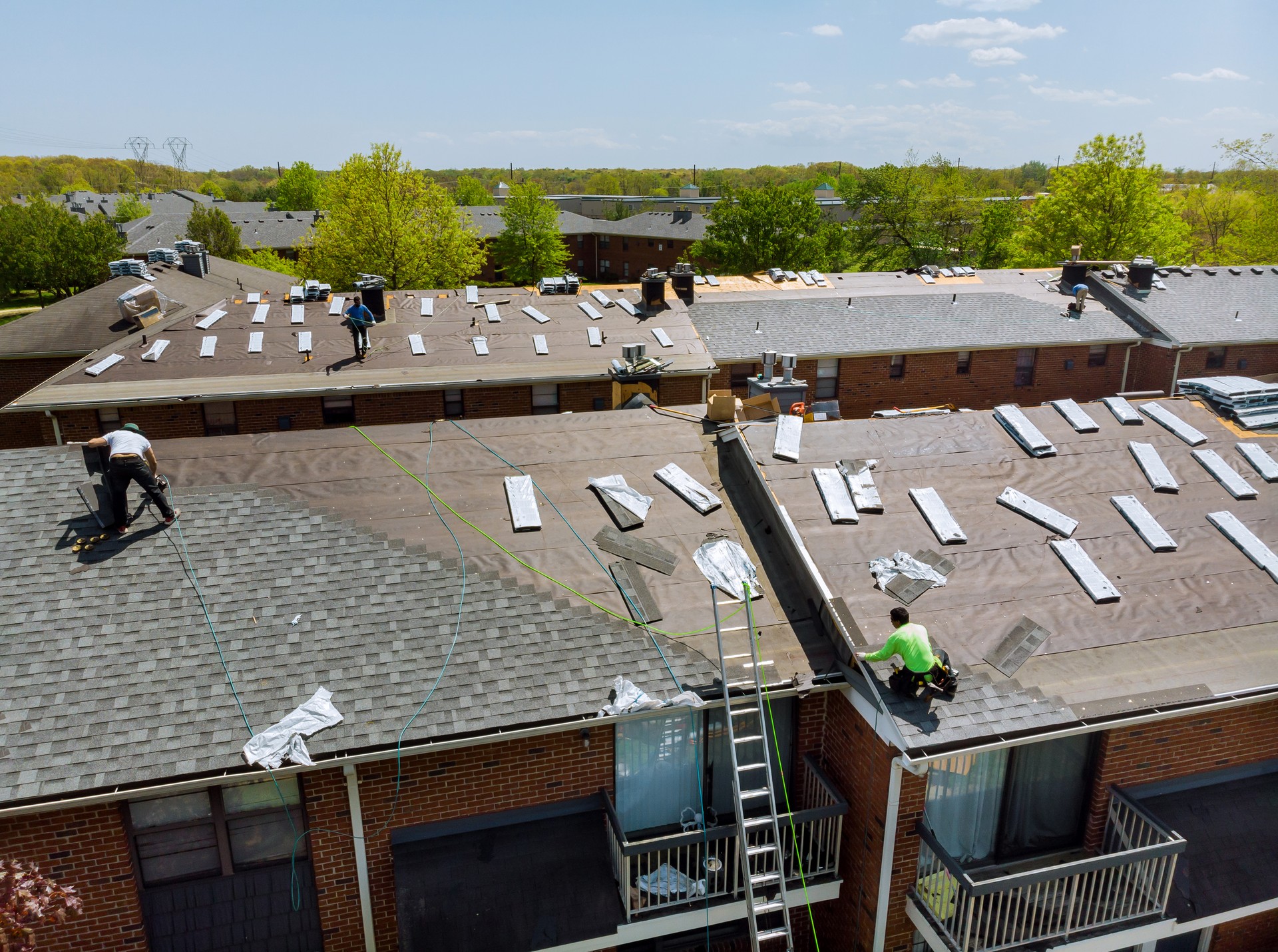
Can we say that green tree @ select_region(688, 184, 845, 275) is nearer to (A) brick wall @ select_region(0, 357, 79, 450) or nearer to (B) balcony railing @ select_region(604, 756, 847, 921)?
(A) brick wall @ select_region(0, 357, 79, 450)

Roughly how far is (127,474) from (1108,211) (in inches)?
1825

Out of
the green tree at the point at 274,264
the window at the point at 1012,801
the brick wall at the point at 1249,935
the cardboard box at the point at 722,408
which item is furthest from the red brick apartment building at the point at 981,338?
the green tree at the point at 274,264

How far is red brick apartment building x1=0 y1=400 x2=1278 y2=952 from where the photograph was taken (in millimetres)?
8539

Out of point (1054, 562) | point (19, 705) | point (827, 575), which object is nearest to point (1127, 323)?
point (1054, 562)

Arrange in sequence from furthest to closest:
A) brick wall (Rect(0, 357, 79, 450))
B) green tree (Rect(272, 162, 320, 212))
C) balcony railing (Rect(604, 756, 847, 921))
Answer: green tree (Rect(272, 162, 320, 212)) < brick wall (Rect(0, 357, 79, 450)) < balcony railing (Rect(604, 756, 847, 921))

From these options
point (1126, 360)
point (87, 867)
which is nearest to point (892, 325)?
point (1126, 360)

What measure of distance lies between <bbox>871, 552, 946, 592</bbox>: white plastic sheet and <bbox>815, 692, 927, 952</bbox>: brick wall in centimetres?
163

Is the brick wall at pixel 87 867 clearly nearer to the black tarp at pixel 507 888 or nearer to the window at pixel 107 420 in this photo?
the black tarp at pixel 507 888

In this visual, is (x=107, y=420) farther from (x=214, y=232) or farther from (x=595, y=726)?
(x=214, y=232)

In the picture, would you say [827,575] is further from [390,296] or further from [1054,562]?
[390,296]

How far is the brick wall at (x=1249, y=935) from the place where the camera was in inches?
449

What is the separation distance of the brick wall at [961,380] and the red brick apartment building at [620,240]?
48487mm

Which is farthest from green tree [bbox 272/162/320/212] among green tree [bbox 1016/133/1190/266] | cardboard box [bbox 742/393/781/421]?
cardboard box [bbox 742/393/781/421]

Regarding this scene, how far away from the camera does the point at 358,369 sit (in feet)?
71.1
